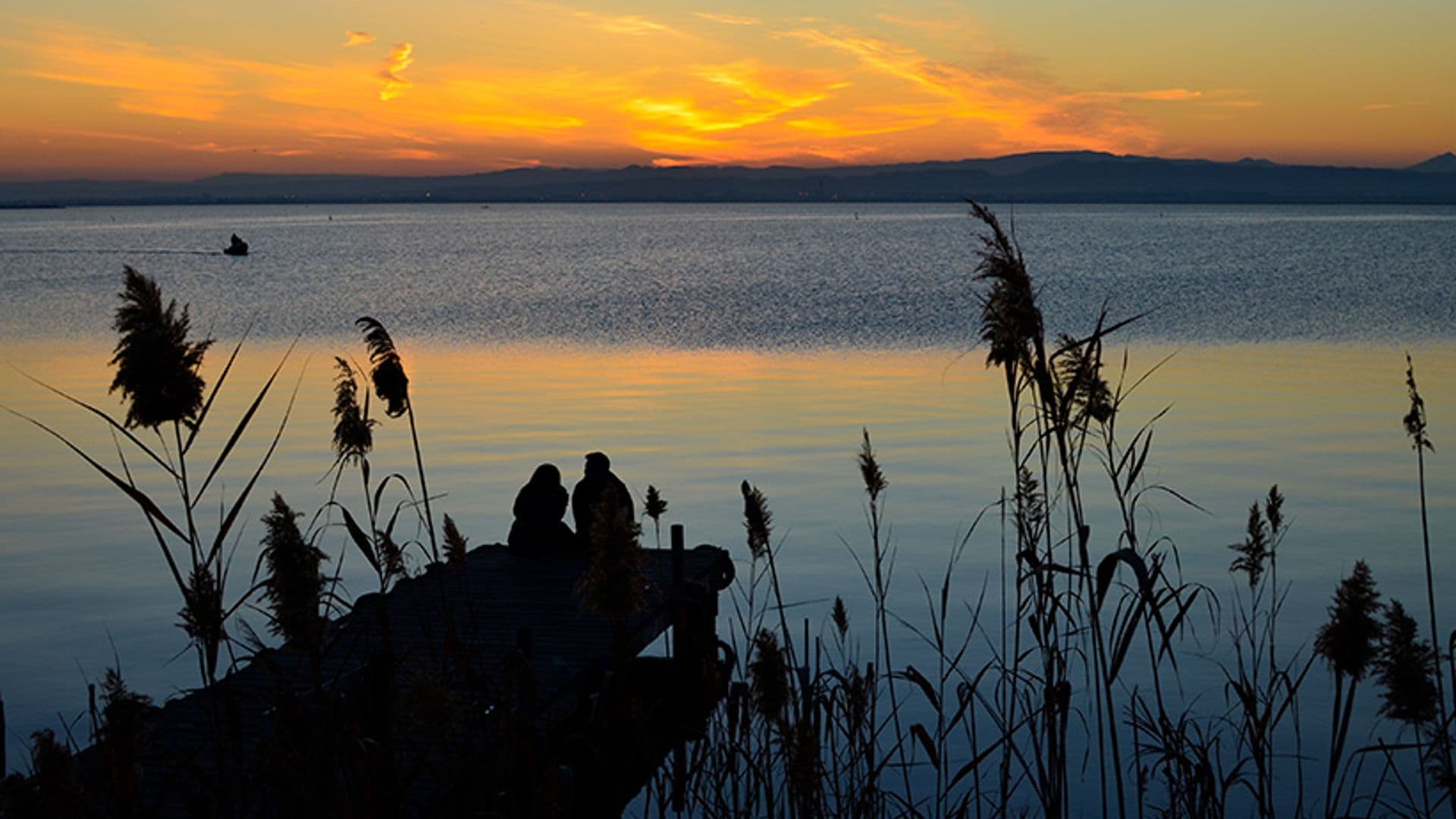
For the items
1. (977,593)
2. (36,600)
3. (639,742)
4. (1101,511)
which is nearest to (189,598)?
(639,742)

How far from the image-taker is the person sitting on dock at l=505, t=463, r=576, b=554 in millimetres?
13953

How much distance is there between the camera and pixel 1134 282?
74.1 m

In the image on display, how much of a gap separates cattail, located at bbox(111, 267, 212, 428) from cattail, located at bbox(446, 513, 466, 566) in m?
0.85

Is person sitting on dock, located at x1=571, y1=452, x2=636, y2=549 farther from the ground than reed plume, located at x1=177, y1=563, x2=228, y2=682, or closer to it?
closer to it

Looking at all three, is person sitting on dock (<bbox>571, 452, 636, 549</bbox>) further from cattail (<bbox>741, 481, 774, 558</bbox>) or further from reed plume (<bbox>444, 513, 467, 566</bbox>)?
Answer: reed plume (<bbox>444, 513, 467, 566</bbox>)

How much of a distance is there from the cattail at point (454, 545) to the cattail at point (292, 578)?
773 mm

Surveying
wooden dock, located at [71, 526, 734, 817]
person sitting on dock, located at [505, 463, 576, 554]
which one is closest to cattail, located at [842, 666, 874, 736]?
wooden dock, located at [71, 526, 734, 817]

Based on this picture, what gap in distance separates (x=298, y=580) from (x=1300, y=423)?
23.4 metres

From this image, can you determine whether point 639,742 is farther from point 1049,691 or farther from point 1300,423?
point 1300,423

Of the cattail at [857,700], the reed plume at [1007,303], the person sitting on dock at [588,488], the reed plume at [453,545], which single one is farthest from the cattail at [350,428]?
the person sitting on dock at [588,488]

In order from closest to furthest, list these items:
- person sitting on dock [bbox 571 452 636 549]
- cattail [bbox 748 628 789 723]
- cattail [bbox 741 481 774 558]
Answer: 1. cattail [bbox 748 628 789 723]
2. cattail [bbox 741 481 774 558]
3. person sitting on dock [bbox 571 452 636 549]

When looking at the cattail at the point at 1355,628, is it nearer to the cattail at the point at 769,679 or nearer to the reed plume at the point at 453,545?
the cattail at the point at 769,679

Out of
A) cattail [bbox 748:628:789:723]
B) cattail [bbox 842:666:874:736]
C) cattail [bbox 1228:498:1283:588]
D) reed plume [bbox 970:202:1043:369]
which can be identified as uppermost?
reed plume [bbox 970:202:1043:369]

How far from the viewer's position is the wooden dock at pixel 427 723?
11.6 feet
